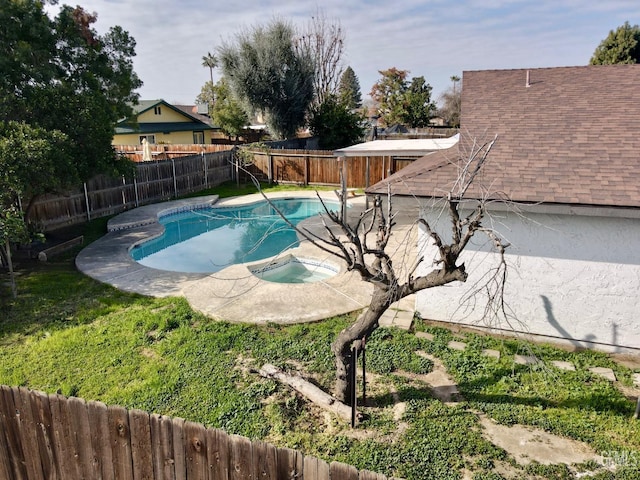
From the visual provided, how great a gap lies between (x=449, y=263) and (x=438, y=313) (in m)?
3.79

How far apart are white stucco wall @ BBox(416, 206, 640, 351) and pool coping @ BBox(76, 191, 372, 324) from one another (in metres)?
2.82

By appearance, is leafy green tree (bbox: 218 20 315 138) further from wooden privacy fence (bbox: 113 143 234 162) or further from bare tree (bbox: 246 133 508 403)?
bare tree (bbox: 246 133 508 403)

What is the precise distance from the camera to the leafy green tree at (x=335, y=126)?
31.2 metres

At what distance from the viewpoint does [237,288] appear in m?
10.3

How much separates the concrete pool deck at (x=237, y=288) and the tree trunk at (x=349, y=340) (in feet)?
8.65

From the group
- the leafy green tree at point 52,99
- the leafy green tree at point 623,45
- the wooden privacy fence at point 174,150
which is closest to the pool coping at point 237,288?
the leafy green tree at point 52,99

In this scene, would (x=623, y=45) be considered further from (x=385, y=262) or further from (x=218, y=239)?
(x=385, y=262)

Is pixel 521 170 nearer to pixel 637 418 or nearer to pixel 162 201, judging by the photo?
pixel 637 418

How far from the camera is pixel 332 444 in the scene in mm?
5324

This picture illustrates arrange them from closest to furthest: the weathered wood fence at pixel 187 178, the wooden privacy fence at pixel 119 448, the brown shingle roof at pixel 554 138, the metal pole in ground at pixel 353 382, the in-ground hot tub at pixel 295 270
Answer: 1. the wooden privacy fence at pixel 119 448
2. the metal pole in ground at pixel 353 382
3. the brown shingle roof at pixel 554 138
4. the in-ground hot tub at pixel 295 270
5. the weathered wood fence at pixel 187 178

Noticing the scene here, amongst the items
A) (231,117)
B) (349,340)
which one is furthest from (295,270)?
(231,117)

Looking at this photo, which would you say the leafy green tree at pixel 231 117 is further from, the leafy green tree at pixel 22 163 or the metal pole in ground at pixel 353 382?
the metal pole in ground at pixel 353 382

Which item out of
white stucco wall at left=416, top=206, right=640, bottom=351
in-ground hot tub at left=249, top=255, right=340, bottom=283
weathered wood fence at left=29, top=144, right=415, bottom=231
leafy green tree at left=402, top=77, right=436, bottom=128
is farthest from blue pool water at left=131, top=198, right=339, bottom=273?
leafy green tree at left=402, top=77, right=436, bottom=128

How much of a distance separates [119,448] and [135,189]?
679 inches
